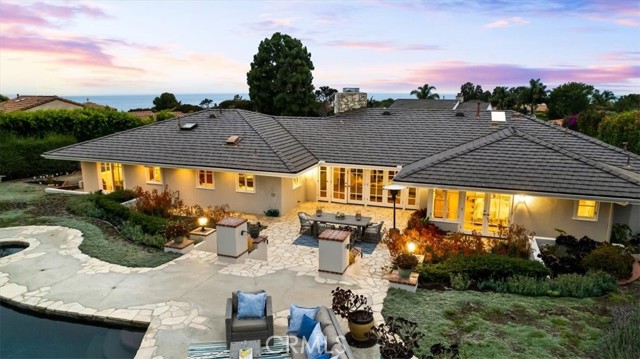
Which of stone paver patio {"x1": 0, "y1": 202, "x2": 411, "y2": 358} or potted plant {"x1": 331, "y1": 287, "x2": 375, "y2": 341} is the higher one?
potted plant {"x1": 331, "y1": 287, "x2": 375, "y2": 341}

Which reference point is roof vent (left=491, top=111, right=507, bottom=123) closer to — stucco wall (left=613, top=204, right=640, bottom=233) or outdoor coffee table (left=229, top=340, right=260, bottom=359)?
stucco wall (left=613, top=204, right=640, bottom=233)

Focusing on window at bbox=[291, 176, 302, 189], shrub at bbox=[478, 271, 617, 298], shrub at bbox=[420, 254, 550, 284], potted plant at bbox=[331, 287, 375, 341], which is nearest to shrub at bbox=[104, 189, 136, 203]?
window at bbox=[291, 176, 302, 189]

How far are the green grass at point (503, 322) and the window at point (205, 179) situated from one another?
1236cm

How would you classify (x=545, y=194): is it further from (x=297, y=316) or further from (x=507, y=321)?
(x=297, y=316)

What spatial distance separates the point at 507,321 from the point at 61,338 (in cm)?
1040

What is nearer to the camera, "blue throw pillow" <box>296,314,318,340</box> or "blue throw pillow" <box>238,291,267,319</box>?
"blue throw pillow" <box>296,314,318,340</box>

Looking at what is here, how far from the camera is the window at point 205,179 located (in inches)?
799

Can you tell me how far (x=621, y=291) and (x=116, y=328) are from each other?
13649 mm

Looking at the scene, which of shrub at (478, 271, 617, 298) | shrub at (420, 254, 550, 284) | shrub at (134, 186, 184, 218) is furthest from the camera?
shrub at (134, 186, 184, 218)

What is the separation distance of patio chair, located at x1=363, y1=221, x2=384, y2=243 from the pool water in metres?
8.82

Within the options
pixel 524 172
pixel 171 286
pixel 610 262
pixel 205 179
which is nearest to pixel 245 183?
pixel 205 179

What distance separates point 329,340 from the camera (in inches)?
276

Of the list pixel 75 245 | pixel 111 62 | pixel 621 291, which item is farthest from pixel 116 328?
pixel 111 62

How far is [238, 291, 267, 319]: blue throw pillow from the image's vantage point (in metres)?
8.31
